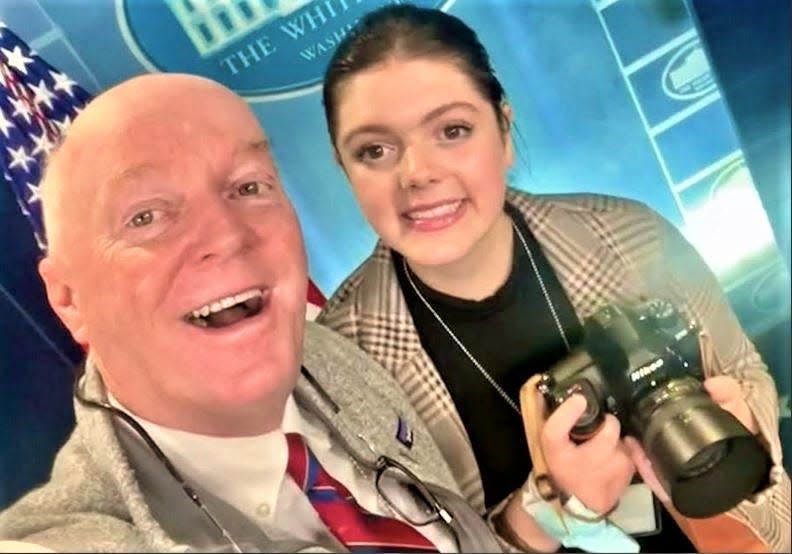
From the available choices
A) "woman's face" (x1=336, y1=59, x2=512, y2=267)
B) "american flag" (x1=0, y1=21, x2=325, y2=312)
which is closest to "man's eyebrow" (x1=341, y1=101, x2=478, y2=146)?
"woman's face" (x1=336, y1=59, x2=512, y2=267)

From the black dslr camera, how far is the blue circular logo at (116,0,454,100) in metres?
0.30

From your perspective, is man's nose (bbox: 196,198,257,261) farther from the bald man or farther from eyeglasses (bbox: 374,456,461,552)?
eyeglasses (bbox: 374,456,461,552)

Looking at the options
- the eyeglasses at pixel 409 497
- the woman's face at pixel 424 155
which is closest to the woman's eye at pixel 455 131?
the woman's face at pixel 424 155

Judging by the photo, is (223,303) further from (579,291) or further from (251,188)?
(579,291)

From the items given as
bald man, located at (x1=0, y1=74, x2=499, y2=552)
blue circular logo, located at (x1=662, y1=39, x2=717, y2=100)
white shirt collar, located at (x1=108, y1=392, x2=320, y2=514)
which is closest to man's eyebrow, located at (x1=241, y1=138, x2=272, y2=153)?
bald man, located at (x1=0, y1=74, x2=499, y2=552)

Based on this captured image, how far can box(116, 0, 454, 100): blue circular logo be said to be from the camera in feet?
2.58

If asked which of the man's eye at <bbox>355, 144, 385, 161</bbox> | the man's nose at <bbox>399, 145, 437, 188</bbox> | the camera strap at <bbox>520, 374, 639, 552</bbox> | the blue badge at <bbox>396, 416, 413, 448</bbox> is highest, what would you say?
the man's eye at <bbox>355, 144, 385, 161</bbox>

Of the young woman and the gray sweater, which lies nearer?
the gray sweater

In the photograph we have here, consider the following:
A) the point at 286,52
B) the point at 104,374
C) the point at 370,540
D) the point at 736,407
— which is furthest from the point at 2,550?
the point at 736,407

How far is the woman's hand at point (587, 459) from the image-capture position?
0.76 meters

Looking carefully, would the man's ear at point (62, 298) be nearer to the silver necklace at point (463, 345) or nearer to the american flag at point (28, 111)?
the american flag at point (28, 111)

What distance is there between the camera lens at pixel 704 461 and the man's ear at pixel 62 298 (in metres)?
0.46

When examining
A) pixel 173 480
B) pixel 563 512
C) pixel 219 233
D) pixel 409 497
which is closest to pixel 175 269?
pixel 219 233

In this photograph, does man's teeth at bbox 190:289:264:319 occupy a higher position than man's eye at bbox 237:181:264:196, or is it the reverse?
man's eye at bbox 237:181:264:196
